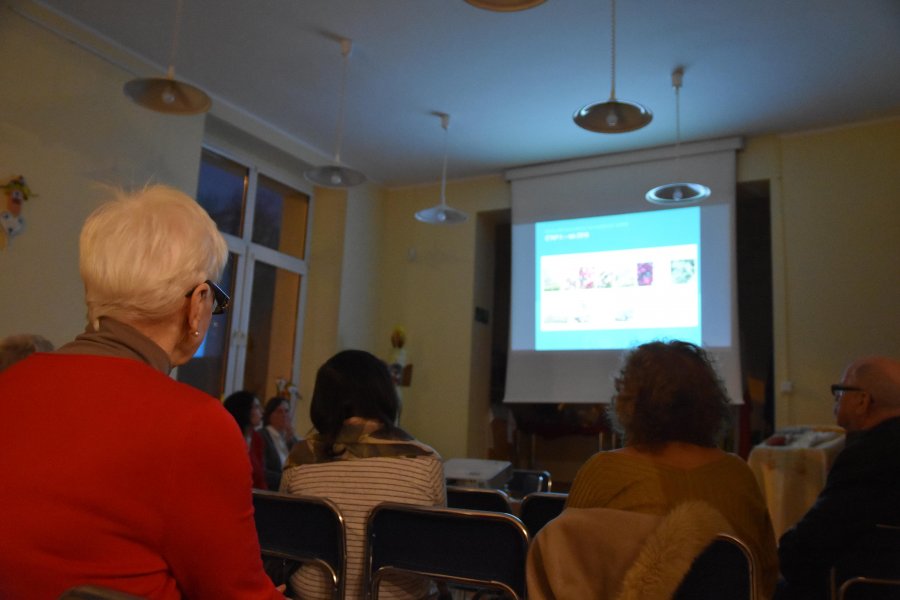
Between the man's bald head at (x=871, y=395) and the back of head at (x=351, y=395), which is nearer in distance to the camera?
the back of head at (x=351, y=395)

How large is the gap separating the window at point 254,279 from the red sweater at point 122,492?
446 cm

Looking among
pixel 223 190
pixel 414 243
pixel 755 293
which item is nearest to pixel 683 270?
pixel 755 293

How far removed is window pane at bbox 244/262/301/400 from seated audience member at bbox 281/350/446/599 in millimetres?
3973

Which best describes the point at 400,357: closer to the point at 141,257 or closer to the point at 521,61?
the point at 521,61

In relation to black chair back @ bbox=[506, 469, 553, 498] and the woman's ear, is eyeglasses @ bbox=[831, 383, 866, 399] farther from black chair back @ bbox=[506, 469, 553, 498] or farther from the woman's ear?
the woman's ear

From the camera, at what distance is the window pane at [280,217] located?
19.9 feet

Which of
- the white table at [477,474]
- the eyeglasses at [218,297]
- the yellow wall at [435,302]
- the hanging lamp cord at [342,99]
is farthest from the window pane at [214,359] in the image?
the eyeglasses at [218,297]

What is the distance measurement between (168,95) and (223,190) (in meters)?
2.36

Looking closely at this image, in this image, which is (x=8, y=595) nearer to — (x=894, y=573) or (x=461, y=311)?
(x=894, y=573)

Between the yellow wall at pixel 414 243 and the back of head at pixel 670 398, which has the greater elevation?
the yellow wall at pixel 414 243

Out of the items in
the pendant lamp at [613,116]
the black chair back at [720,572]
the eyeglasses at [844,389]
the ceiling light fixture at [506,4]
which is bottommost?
the black chair back at [720,572]

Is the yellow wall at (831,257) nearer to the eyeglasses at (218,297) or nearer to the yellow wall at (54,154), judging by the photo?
the yellow wall at (54,154)

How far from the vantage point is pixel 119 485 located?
2.64ft

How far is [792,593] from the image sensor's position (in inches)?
82.4
